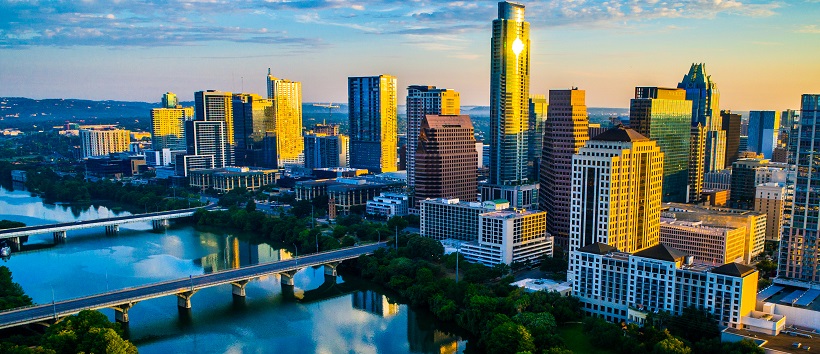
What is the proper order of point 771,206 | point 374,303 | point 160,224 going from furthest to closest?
point 160,224
point 771,206
point 374,303

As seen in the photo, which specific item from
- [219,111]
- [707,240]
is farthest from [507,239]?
[219,111]

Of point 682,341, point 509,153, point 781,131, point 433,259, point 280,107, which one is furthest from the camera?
point 280,107

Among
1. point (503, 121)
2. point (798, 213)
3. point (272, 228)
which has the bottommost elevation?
point (272, 228)

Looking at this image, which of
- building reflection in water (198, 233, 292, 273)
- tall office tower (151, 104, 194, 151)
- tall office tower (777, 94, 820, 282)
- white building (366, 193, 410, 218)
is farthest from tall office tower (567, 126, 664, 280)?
tall office tower (151, 104, 194, 151)

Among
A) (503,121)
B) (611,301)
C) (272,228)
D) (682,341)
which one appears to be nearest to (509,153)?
(503,121)

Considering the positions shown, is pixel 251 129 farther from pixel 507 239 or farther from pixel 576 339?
pixel 576 339

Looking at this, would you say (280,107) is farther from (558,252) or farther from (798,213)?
(798,213)
